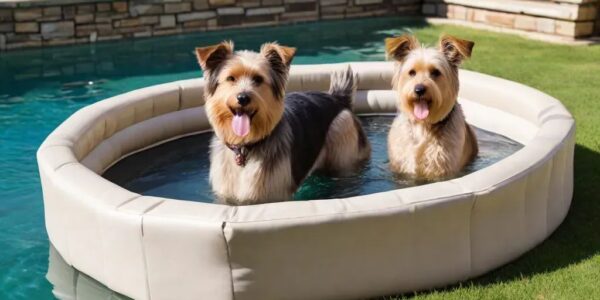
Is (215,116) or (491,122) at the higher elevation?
(215,116)

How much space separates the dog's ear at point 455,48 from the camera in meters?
6.93

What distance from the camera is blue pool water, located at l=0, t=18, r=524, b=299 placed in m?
6.70

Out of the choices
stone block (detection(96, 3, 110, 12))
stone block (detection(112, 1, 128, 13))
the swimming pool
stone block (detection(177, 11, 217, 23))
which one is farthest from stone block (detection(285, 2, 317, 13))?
stone block (detection(96, 3, 110, 12))

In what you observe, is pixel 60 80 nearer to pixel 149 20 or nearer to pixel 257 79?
pixel 149 20

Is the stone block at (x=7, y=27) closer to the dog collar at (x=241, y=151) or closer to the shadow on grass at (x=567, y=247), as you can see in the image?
the dog collar at (x=241, y=151)

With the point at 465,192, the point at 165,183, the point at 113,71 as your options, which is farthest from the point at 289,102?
the point at 113,71

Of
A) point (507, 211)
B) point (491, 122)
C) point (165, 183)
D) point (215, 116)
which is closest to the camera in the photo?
point (507, 211)

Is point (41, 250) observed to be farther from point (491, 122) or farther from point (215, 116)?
point (491, 122)

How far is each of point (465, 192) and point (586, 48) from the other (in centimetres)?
972

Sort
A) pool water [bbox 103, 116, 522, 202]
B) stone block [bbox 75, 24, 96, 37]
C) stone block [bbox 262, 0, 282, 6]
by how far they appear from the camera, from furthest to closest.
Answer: stone block [bbox 262, 0, 282, 6]
stone block [bbox 75, 24, 96, 37]
pool water [bbox 103, 116, 522, 202]

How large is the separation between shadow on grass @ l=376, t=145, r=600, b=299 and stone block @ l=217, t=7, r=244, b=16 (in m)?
10.6

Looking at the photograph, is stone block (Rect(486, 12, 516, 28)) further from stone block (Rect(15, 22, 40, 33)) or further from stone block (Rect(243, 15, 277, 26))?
stone block (Rect(15, 22, 40, 33))

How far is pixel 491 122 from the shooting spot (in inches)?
354

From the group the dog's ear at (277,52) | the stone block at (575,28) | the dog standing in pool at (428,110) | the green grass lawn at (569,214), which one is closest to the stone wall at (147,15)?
the stone block at (575,28)
